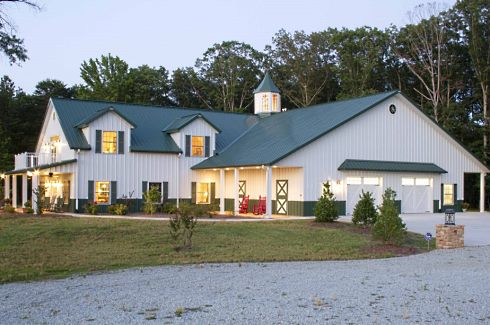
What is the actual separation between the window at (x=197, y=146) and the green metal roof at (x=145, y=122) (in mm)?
1075

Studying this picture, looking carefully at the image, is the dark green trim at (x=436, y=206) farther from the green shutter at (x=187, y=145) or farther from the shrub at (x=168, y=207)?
the shrub at (x=168, y=207)

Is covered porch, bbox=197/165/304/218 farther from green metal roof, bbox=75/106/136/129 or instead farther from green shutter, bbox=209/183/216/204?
green metal roof, bbox=75/106/136/129

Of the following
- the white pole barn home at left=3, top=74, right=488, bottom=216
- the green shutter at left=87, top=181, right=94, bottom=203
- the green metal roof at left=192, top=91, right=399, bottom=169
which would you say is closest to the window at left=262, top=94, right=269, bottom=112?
the green metal roof at left=192, top=91, right=399, bottom=169

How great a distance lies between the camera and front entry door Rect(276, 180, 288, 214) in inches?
1181

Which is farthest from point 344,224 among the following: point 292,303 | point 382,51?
point 382,51

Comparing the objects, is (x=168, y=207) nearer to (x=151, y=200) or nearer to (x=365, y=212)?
(x=151, y=200)

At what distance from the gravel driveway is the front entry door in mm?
15667

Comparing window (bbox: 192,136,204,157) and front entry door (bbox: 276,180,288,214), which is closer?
front entry door (bbox: 276,180,288,214)

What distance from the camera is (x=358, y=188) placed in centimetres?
3073

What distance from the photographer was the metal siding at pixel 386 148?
2930 cm

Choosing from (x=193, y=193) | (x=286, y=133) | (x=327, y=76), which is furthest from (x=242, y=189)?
(x=327, y=76)

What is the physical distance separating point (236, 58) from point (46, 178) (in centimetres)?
3063

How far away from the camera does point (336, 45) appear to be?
56031 millimetres

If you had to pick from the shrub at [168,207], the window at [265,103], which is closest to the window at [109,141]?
the shrub at [168,207]
